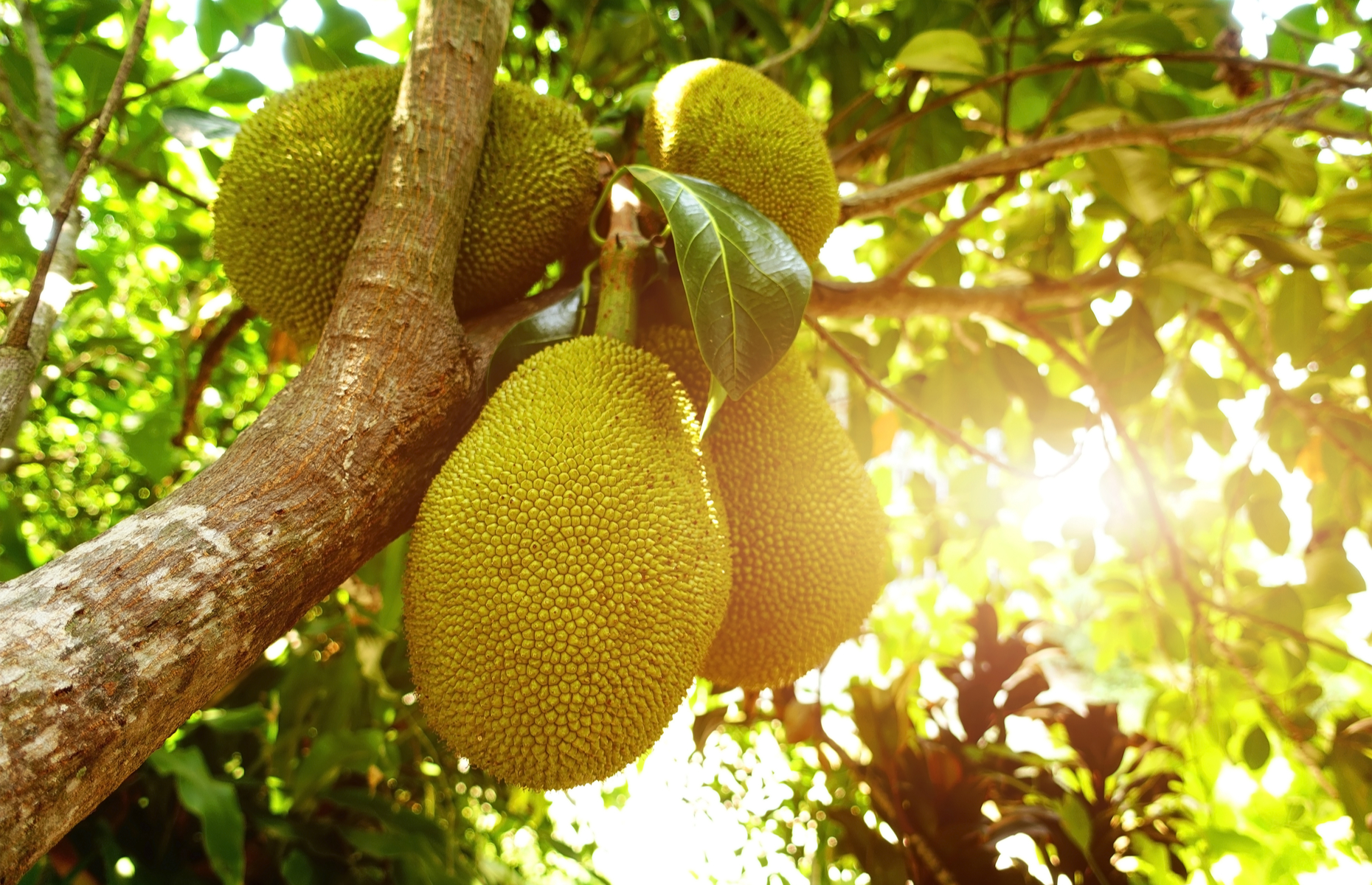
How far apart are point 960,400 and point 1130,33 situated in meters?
0.63

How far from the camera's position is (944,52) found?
1.01 metres

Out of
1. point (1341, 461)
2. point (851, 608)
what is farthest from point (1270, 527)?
point (851, 608)

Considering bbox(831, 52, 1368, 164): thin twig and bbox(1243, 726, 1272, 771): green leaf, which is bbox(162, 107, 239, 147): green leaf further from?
bbox(1243, 726, 1272, 771): green leaf

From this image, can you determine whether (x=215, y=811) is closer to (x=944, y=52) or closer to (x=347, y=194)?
(x=347, y=194)

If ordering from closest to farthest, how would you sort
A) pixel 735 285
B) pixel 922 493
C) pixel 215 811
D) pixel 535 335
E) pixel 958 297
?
1. pixel 735 285
2. pixel 535 335
3. pixel 215 811
4. pixel 958 297
5. pixel 922 493

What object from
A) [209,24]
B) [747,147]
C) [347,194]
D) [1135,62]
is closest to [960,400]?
[1135,62]

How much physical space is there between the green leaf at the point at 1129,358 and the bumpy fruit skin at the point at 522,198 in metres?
0.86

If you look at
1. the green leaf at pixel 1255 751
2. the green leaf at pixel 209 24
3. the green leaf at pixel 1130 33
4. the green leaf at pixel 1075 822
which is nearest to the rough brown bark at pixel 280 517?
the green leaf at pixel 209 24

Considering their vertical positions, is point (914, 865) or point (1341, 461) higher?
point (1341, 461)

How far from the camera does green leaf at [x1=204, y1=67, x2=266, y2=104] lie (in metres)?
1.08

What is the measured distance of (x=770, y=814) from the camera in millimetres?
1346

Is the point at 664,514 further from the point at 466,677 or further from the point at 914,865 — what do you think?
the point at 914,865

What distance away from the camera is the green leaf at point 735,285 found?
1.82ft

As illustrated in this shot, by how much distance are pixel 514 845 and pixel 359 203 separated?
5.45 feet
